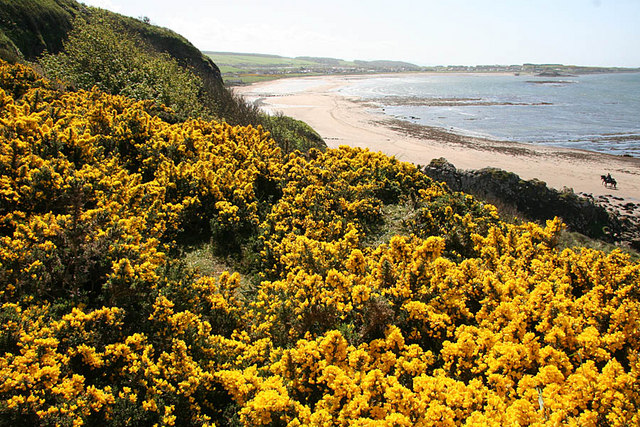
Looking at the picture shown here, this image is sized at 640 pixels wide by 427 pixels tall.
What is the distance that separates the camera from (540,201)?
1733 cm

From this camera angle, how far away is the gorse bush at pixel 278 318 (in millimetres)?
3463

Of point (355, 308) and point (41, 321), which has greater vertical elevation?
point (41, 321)

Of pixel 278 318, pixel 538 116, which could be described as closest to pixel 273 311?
pixel 278 318

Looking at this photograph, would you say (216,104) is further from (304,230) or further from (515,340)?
(515,340)

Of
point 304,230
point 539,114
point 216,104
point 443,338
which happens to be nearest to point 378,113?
point 539,114

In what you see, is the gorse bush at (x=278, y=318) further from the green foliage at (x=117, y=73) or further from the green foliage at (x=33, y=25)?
the green foliage at (x=33, y=25)

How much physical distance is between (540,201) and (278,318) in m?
16.7

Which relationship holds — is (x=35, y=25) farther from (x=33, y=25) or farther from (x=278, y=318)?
(x=278, y=318)

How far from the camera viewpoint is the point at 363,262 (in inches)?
242

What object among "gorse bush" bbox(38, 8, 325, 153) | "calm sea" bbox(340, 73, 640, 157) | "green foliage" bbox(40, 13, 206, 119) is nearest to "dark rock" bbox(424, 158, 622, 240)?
"gorse bush" bbox(38, 8, 325, 153)

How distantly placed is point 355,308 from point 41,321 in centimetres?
391

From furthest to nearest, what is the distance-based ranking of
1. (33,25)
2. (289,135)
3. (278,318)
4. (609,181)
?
(609,181), (289,135), (33,25), (278,318)

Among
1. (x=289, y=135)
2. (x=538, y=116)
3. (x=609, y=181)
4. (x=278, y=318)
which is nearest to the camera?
(x=278, y=318)

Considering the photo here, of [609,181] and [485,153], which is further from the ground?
[485,153]
